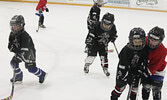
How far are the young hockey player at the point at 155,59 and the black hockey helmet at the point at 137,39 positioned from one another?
94 mm

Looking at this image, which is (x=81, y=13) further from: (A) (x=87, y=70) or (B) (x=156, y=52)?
(B) (x=156, y=52)

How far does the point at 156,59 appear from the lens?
1.67 meters

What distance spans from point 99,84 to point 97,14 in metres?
1.23

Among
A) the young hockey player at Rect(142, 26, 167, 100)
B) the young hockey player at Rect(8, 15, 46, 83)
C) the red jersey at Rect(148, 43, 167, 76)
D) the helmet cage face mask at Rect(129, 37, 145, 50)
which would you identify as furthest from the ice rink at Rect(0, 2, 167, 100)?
the helmet cage face mask at Rect(129, 37, 145, 50)

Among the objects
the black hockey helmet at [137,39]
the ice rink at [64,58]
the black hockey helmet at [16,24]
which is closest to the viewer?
the black hockey helmet at [137,39]

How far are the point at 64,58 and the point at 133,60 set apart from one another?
1.86 metres

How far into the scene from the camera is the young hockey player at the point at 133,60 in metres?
1.57

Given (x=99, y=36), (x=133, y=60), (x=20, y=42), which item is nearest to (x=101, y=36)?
(x=99, y=36)

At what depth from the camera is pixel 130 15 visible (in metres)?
6.50

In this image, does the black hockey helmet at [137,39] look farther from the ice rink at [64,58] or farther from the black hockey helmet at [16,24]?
the black hockey helmet at [16,24]

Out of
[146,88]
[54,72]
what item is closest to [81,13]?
[54,72]

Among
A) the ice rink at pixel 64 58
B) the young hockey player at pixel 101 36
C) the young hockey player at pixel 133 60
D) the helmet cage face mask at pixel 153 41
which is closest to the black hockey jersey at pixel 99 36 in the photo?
the young hockey player at pixel 101 36

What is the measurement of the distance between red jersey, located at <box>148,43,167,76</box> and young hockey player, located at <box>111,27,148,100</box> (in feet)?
0.19

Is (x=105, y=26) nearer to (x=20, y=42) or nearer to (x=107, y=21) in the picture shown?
(x=107, y=21)
